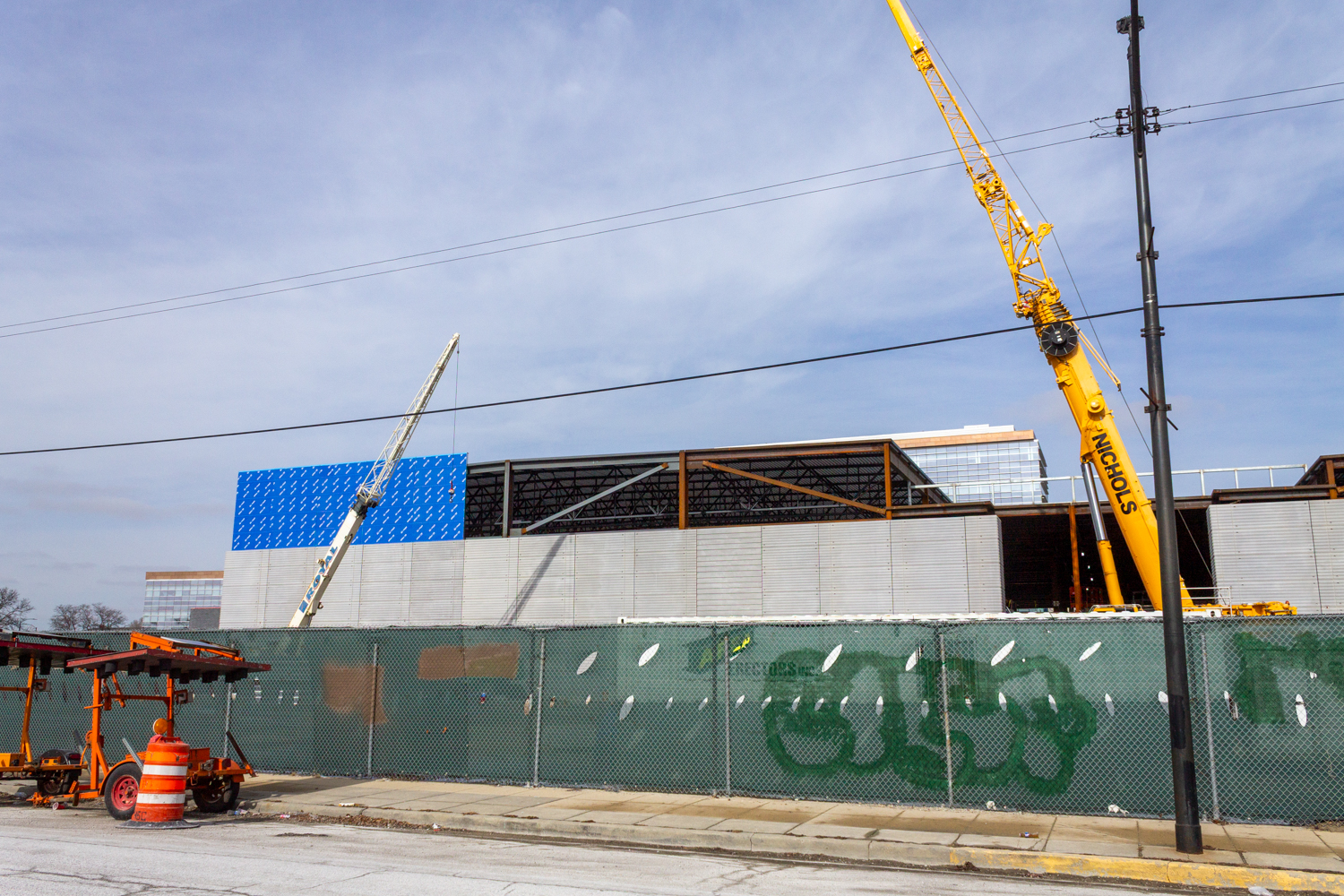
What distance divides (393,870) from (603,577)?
2670 centimetres

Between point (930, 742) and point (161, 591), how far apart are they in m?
168

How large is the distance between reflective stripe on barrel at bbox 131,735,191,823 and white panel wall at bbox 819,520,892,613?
2380 cm

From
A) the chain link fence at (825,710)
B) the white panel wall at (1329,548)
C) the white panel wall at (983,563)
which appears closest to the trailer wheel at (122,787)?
the chain link fence at (825,710)

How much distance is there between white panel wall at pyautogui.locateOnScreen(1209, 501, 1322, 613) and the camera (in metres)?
28.8

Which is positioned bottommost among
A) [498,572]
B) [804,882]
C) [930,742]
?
[804,882]

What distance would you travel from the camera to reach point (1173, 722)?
31.9ft

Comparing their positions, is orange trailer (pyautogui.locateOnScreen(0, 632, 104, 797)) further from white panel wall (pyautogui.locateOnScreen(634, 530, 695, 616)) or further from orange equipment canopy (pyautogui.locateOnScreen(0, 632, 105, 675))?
white panel wall (pyautogui.locateOnScreen(634, 530, 695, 616))

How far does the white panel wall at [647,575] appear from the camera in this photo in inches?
1249

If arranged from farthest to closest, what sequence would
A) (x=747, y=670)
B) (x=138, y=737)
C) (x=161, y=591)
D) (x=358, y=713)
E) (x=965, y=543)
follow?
(x=161, y=591) → (x=965, y=543) → (x=138, y=737) → (x=358, y=713) → (x=747, y=670)

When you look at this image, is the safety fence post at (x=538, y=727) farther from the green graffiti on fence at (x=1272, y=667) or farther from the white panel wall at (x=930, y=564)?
the white panel wall at (x=930, y=564)

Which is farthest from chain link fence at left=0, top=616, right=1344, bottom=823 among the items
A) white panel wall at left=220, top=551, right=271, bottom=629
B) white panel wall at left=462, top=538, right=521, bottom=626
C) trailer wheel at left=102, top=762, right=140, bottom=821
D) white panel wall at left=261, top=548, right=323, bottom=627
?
white panel wall at left=220, top=551, right=271, bottom=629

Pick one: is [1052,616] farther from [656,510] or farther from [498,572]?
[656,510]

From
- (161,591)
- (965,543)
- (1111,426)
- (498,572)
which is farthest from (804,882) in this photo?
(161,591)

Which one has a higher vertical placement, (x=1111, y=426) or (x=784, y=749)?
(x=1111, y=426)
